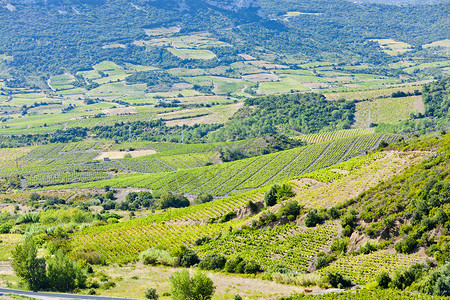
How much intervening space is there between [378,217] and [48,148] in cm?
16614

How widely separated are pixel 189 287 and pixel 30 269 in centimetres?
1561

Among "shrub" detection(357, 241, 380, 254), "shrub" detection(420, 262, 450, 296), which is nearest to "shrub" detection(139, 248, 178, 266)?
"shrub" detection(357, 241, 380, 254)

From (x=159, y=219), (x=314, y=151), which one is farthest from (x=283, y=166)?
(x=159, y=219)

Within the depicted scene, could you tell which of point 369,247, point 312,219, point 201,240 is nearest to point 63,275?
point 201,240

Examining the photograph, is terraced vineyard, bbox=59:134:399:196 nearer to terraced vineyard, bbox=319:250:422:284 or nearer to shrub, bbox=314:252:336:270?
shrub, bbox=314:252:336:270

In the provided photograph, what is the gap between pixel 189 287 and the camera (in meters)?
37.7

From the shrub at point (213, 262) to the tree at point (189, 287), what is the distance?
11492mm

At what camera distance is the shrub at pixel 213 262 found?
50.1 m

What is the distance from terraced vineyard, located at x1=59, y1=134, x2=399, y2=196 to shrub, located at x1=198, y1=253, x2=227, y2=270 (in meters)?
56.5

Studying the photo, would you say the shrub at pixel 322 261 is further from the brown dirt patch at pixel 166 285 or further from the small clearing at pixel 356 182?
the small clearing at pixel 356 182

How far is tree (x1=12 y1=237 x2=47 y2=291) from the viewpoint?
142 feet

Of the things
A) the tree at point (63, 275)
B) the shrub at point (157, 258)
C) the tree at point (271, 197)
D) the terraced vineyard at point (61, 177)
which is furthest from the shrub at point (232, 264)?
the terraced vineyard at point (61, 177)

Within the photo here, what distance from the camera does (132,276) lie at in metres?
49.1

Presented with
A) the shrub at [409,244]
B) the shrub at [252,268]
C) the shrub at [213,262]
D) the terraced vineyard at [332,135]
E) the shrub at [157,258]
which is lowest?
the terraced vineyard at [332,135]
